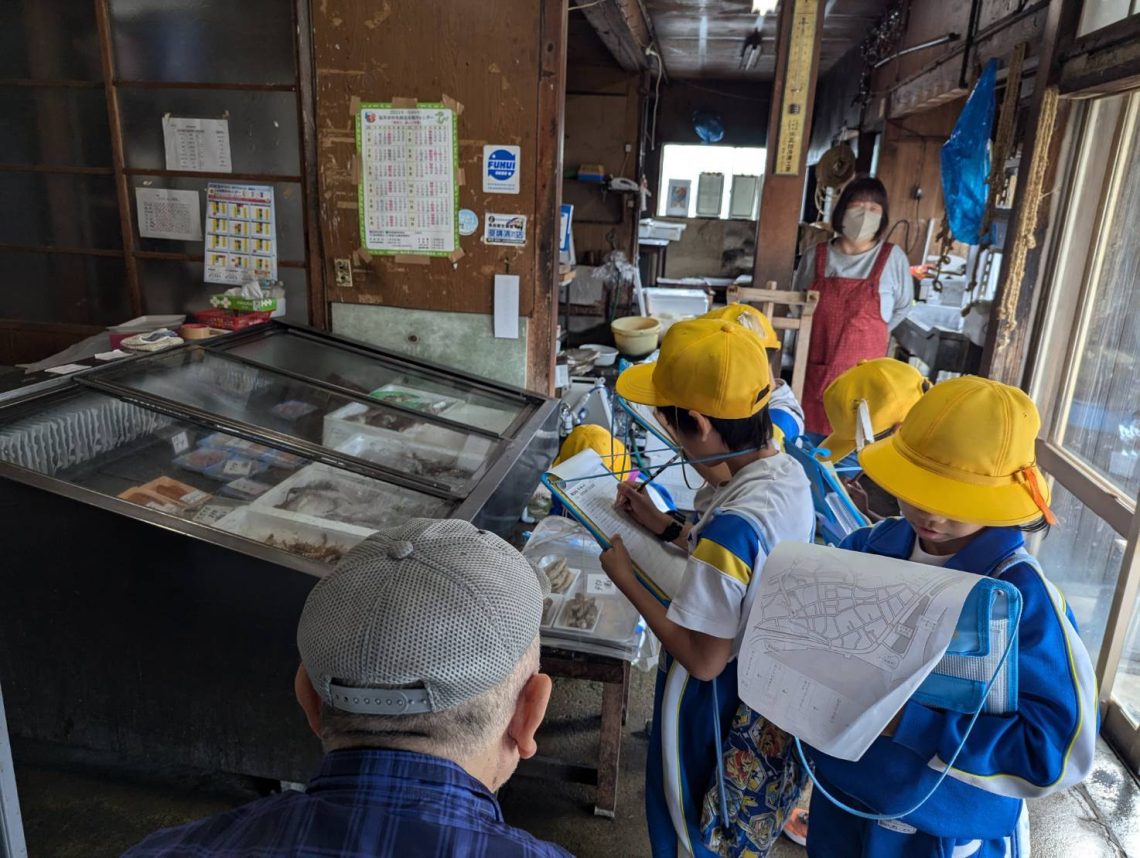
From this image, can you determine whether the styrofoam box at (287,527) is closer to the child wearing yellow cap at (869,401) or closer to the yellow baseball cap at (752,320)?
the child wearing yellow cap at (869,401)

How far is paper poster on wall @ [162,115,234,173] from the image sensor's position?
13.2 ft

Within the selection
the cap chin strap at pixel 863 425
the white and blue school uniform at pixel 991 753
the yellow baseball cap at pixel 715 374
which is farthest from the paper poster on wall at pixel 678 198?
the white and blue school uniform at pixel 991 753

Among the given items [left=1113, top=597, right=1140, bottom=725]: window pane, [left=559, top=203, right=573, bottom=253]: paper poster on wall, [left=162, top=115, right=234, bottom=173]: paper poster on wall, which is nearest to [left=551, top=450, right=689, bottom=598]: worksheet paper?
[left=1113, top=597, right=1140, bottom=725]: window pane

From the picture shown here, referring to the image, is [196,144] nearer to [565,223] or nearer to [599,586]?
[565,223]

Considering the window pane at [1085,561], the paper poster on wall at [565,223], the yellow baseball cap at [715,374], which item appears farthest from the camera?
the paper poster on wall at [565,223]

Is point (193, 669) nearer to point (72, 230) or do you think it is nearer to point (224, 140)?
point (224, 140)

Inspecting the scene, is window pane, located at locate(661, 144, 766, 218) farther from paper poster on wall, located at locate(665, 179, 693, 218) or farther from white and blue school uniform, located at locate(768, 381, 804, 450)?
white and blue school uniform, located at locate(768, 381, 804, 450)

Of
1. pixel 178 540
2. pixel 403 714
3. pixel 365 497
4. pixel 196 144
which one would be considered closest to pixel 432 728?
pixel 403 714

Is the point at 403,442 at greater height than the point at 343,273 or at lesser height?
lesser

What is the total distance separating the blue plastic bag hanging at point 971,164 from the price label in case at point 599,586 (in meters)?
3.58

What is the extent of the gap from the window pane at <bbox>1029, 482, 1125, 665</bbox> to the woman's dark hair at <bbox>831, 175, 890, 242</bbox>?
5.87 feet

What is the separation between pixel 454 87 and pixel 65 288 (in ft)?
8.82

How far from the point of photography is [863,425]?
229cm

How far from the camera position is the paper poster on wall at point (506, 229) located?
152 inches
